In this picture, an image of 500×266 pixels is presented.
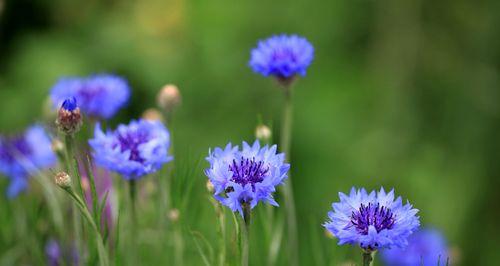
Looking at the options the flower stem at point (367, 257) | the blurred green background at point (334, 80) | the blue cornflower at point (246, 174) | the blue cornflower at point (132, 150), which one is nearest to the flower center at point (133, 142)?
the blue cornflower at point (132, 150)

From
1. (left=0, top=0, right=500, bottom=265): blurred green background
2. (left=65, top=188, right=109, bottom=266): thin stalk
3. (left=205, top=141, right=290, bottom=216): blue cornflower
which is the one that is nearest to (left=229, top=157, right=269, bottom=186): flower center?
(left=205, top=141, right=290, bottom=216): blue cornflower

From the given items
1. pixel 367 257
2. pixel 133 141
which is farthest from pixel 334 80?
pixel 367 257

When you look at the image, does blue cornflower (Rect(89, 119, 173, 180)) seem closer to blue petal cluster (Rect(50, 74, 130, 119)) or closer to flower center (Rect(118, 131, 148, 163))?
flower center (Rect(118, 131, 148, 163))

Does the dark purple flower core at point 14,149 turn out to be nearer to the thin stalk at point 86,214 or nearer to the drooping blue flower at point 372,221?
the thin stalk at point 86,214

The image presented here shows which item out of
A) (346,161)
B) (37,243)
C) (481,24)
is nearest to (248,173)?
(37,243)

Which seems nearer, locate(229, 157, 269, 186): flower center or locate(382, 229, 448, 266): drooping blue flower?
locate(229, 157, 269, 186): flower center

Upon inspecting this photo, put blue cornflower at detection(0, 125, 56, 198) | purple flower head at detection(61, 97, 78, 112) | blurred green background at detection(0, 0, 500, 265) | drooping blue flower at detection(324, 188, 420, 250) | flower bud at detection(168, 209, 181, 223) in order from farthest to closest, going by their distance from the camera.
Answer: blurred green background at detection(0, 0, 500, 265) → blue cornflower at detection(0, 125, 56, 198) → flower bud at detection(168, 209, 181, 223) → purple flower head at detection(61, 97, 78, 112) → drooping blue flower at detection(324, 188, 420, 250)

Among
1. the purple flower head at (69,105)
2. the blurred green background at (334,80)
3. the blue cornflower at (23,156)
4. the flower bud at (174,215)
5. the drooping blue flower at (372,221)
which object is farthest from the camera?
the blurred green background at (334,80)
